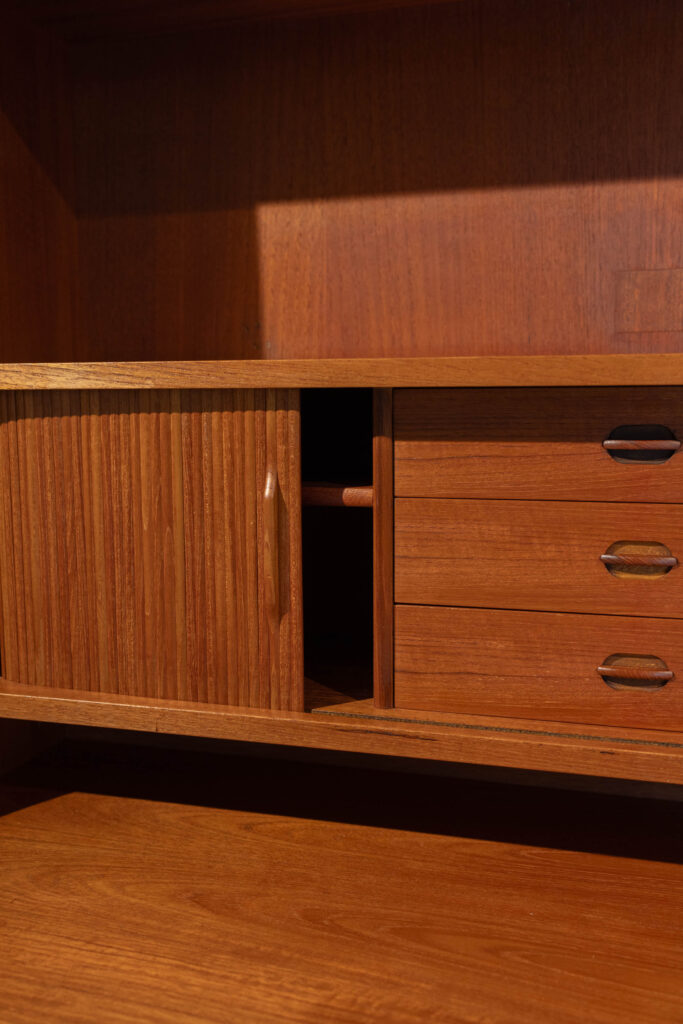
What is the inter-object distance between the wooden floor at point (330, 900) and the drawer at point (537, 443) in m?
0.45

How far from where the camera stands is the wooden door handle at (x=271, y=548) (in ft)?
3.29

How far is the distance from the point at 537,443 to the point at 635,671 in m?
0.27

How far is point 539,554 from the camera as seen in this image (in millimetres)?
960

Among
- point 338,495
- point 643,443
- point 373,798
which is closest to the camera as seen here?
point 643,443

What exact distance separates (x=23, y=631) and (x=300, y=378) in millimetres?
506

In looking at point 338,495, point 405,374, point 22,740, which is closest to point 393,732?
point 338,495

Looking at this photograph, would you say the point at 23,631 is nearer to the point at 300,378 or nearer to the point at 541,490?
the point at 300,378

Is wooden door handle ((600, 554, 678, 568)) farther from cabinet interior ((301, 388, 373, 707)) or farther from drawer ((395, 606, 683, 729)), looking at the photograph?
cabinet interior ((301, 388, 373, 707))

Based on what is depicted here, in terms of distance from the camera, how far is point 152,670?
1087 millimetres

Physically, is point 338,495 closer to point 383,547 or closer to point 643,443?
point 383,547

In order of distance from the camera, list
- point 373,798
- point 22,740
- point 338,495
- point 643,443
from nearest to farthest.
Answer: point 643,443
point 338,495
point 373,798
point 22,740

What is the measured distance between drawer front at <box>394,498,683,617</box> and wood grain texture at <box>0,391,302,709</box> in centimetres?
15

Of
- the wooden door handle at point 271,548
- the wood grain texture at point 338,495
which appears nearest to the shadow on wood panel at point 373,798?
the wooden door handle at point 271,548

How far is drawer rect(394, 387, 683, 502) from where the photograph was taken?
92 cm
